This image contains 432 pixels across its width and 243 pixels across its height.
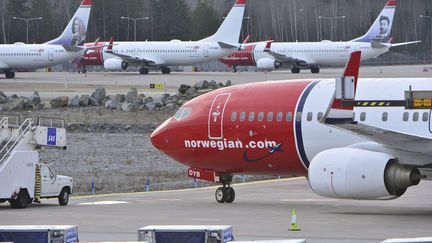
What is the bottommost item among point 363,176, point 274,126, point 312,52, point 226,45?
point 363,176

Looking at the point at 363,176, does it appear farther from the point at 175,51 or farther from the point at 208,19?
the point at 208,19

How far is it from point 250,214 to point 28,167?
263 inches

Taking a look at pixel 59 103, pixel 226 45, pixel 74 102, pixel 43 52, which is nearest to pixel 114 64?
pixel 43 52

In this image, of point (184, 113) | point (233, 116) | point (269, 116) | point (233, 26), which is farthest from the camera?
point (233, 26)

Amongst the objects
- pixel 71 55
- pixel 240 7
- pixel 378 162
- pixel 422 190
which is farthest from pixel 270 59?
pixel 378 162

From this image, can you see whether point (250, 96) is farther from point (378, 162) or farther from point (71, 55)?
point (71, 55)

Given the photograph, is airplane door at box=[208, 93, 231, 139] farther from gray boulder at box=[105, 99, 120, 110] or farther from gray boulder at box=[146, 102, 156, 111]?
gray boulder at box=[105, 99, 120, 110]

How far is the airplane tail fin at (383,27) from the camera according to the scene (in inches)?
3718

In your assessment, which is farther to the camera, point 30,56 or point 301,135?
point 30,56

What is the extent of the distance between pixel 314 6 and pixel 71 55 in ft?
72.7

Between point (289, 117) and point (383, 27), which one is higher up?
point (383, 27)

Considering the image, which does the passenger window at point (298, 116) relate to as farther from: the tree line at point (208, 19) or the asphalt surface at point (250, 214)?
the tree line at point (208, 19)

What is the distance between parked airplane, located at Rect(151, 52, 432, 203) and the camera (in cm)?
2528

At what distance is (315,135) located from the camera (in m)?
28.3
